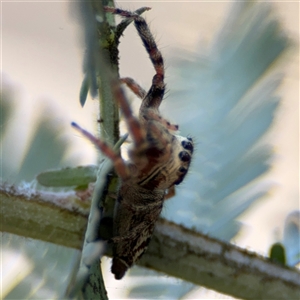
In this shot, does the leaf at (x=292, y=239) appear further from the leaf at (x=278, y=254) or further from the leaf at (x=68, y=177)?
the leaf at (x=68, y=177)

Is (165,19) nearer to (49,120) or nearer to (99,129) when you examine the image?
(49,120)

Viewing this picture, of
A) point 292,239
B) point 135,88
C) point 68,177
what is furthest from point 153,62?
point 292,239

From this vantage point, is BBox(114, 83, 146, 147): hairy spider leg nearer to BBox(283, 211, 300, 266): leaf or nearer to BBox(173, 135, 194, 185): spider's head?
BBox(173, 135, 194, 185): spider's head

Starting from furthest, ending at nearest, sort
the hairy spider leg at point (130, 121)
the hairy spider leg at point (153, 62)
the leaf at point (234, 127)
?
the leaf at point (234, 127) < the hairy spider leg at point (153, 62) < the hairy spider leg at point (130, 121)

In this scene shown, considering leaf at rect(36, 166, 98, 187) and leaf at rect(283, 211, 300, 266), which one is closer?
leaf at rect(36, 166, 98, 187)

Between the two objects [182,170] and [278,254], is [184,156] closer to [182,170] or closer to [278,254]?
[182,170]

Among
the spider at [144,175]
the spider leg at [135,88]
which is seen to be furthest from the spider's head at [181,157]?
the spider leg at [135,88]

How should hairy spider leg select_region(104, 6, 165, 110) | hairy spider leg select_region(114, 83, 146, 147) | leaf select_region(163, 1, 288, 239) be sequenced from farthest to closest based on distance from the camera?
leaf select_region(163, 1, 288, 239) < hairy spider leg select_region(104, 6, 165, 110) < hairy spider leg select_region(114, 83, 146, 147)

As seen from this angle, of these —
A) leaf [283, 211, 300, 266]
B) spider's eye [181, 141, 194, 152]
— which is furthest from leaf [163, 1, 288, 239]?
spider's eye [181, 141, 194, 152]
